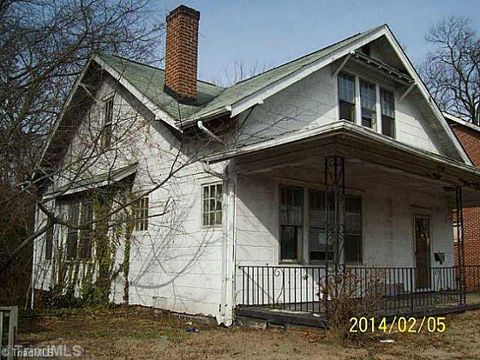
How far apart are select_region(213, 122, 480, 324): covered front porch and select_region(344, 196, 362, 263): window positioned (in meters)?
0.03

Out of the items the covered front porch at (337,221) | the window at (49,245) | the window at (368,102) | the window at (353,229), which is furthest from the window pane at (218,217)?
the window at (49,245)

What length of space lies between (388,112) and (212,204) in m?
6.62

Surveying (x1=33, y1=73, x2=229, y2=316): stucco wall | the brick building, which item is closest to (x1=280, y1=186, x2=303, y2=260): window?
(x1=33, y1=73, x2=229, y2=316): stucco wall

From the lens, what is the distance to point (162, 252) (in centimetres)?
1256

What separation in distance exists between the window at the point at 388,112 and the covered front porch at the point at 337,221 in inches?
62.0

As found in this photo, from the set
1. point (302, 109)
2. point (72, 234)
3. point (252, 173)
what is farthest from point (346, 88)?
point (72, 234)

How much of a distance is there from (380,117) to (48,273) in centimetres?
1101

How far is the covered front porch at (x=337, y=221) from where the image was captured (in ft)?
30.6

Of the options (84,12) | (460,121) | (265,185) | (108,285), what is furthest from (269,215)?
(460,121)

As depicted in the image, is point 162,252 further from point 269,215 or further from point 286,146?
point 286,146

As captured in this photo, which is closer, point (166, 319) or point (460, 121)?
point (166, 319)

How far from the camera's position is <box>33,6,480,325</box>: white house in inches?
422

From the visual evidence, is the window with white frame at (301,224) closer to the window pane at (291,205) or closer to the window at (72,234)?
the window pane at (291,205)

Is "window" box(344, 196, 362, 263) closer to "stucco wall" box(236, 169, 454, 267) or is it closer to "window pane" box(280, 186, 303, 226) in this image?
"stucco wall" box(236, 169, 454, 267)
